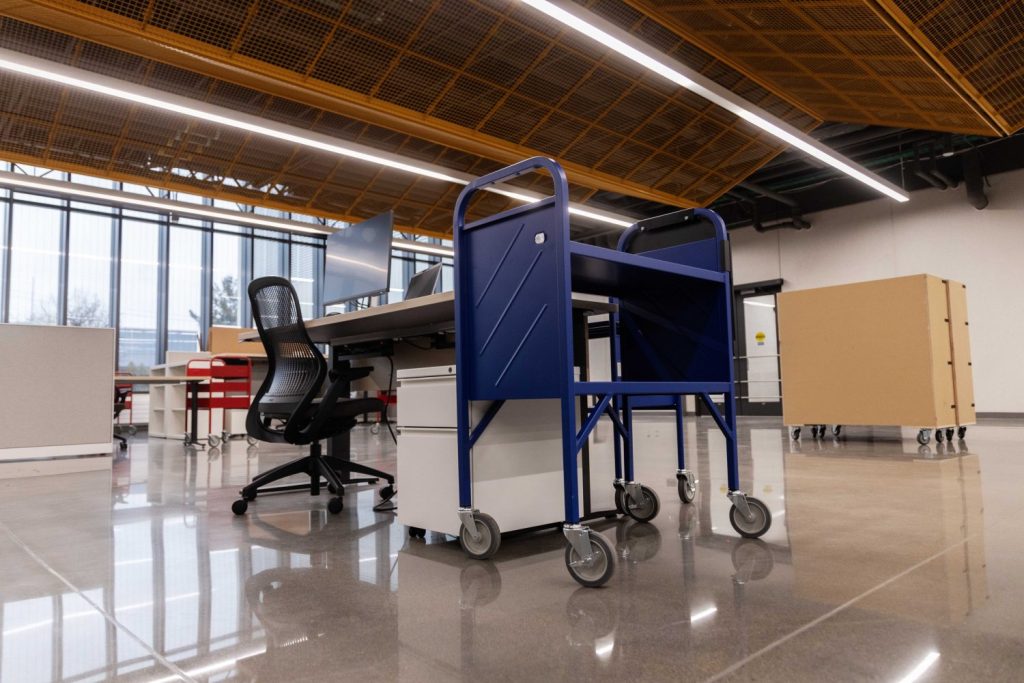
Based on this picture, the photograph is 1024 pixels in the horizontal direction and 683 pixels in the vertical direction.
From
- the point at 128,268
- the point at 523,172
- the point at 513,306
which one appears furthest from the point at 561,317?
the point at 128,268

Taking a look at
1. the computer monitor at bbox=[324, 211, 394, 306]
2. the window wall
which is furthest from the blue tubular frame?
the window wall

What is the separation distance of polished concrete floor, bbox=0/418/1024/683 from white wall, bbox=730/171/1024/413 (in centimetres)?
780

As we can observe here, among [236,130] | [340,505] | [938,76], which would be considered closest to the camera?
[340,505]

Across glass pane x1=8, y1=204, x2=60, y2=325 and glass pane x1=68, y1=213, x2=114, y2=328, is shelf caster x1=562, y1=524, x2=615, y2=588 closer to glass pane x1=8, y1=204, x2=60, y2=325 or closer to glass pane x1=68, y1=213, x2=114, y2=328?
glass pane x1=68, y1=213, x2=114, y2=328

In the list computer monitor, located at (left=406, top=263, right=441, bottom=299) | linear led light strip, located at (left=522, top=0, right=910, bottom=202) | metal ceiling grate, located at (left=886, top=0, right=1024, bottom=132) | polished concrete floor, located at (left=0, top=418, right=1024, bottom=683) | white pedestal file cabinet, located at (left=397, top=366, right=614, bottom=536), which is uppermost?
metal ceiling grate, located at (left=886, top=0, right=1024, bottom=132)

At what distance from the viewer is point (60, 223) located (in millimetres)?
10258

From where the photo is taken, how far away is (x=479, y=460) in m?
1.92

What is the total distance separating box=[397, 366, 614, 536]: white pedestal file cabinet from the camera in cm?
195

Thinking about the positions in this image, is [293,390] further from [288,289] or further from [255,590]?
[255,590]

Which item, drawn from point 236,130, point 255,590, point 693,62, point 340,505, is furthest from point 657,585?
point 236,130

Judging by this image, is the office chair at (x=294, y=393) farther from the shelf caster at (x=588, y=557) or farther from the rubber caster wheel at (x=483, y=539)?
the shelf caster at (x=588, y=557)

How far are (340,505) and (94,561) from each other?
0.93m

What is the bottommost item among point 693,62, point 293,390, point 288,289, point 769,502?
point 769,502

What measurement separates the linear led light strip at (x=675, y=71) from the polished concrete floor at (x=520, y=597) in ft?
11.4
